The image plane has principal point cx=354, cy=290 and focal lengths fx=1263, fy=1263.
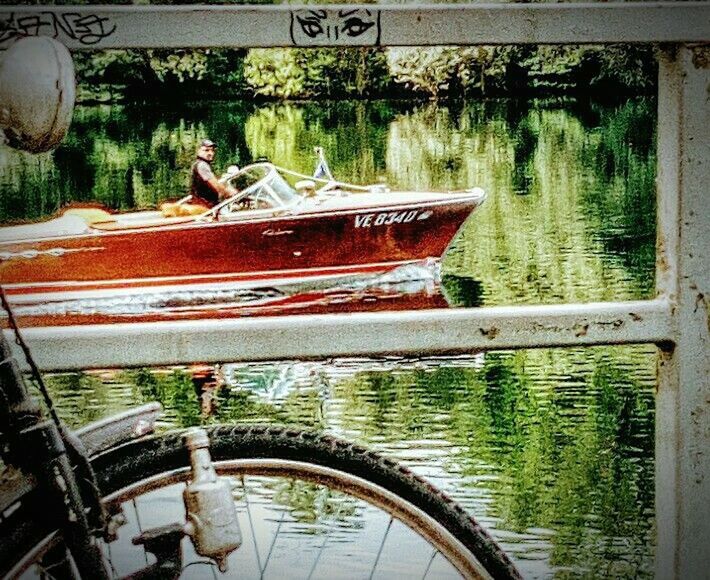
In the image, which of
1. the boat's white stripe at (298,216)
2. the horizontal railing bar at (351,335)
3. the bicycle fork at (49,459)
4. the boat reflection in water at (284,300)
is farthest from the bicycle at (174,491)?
the boat's white stripe at (298,216)

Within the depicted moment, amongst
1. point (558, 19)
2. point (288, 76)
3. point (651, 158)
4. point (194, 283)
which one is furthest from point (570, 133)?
point (194, 283)

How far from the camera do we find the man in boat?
2146mm

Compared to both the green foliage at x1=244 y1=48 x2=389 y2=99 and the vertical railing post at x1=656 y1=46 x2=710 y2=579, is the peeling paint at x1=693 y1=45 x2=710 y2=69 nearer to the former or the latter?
the vertical railing post at x1=656 y1=46 x2=710 y2=579

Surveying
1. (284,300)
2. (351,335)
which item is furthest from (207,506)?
(284,300)

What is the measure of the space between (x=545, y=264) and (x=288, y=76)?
56 centimetres

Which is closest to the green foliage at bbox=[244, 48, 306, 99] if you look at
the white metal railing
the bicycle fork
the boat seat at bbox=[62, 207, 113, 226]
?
the white metal railing

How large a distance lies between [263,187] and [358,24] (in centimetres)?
34

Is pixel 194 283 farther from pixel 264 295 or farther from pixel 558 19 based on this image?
pixel 558 19

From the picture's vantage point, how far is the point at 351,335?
77.0 inches

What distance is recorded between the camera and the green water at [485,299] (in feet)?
7.06

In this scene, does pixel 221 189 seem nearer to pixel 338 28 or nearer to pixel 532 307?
pixel 338 28

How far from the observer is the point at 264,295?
2156mm

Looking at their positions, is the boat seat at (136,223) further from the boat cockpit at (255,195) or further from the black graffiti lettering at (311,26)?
the black graffiti lettering at (311,26)

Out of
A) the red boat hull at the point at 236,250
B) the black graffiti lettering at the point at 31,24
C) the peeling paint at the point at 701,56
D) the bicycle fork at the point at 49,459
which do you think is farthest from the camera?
the red boat hull at the point at 236,250
